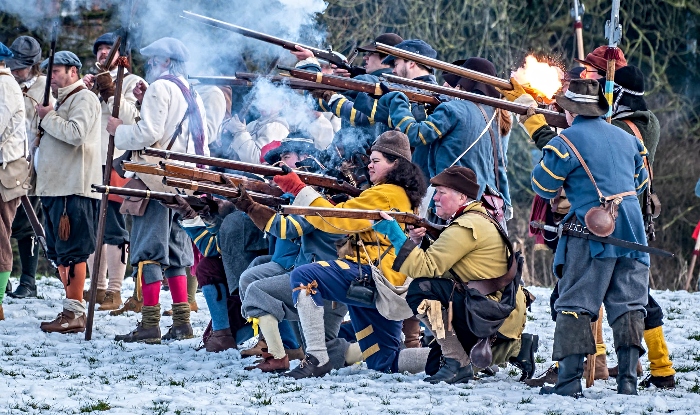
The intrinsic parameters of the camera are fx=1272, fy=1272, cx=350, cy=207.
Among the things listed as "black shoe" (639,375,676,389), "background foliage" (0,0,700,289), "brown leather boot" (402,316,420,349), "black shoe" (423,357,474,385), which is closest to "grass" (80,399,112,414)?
"black shoe" (423,357,474,385)

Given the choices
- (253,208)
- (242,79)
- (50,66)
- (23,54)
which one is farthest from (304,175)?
(23,54)

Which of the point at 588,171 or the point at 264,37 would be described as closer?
the point at 588,171

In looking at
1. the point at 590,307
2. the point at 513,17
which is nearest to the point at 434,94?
the point at 590,307

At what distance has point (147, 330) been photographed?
9.82 meters

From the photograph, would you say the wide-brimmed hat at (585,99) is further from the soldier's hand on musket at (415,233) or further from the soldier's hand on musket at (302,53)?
the soldier's hand on musket at (302,53)

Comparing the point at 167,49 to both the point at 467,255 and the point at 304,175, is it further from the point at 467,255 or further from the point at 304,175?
the point at 467,255

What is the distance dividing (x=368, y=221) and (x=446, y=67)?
119 cm

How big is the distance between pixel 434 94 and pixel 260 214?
1.56m

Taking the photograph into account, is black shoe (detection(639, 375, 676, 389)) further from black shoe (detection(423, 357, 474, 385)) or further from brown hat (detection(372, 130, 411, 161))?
brown hat (detection(372, 130, 411, 161))

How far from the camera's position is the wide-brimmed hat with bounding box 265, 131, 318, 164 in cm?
913

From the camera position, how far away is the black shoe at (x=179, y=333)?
9.93 m

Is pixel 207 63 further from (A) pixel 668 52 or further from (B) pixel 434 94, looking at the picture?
(A) pixel 668 52

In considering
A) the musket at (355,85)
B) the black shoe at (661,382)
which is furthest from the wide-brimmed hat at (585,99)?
the black shoe at (661,382)

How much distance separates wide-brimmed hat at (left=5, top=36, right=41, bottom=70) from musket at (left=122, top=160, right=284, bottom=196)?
9.62 ft
